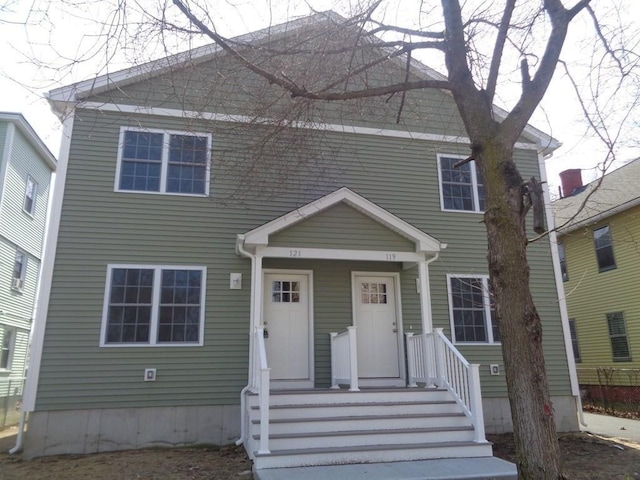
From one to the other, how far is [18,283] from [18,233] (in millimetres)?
1503

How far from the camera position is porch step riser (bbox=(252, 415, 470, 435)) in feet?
20.7

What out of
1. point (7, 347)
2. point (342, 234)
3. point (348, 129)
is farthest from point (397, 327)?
point (7, 347)

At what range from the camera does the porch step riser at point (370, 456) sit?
5.78 m

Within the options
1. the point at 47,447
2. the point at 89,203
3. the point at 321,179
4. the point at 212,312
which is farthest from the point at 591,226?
the point at 47,447

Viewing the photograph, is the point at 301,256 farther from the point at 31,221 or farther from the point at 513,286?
the point at 31,221

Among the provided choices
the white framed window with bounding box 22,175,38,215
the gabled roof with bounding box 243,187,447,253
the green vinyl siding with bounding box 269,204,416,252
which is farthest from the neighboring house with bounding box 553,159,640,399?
the white framed window with bounding box 22,175,38,215

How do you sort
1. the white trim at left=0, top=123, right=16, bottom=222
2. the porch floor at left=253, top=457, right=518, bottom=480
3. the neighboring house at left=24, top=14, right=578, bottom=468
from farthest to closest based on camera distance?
the white trim at left=0, top=123, right=16, bottom=222, the neighboring house at left=24, top=14, right=578, bottom=468, the porch floor at left=253, top=457, right=518, bottom=480

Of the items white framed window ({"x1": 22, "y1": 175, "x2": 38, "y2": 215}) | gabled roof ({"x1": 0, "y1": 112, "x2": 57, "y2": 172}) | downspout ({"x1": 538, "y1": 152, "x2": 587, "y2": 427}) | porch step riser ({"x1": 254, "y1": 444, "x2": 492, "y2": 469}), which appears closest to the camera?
porch step riser ({"x1": 254, "y1": 444, "x2": 492, "y2": 469})

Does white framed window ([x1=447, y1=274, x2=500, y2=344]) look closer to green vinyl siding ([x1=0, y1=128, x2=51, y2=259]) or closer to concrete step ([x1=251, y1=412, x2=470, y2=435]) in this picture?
concrete step ([x1=251, y1=412, x2=470, y2=435])

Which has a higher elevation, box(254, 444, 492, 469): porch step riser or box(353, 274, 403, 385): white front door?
box(353, 274, 403, 385): white front door

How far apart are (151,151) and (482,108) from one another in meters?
6.00

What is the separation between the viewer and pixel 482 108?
4.68m

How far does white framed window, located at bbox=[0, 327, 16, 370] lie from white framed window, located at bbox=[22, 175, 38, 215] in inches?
133

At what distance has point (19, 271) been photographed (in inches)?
561
